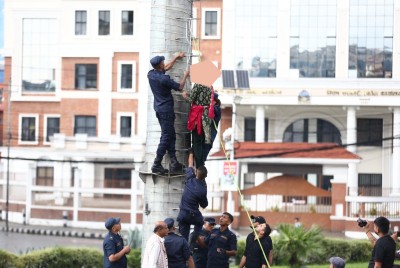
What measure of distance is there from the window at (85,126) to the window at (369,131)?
14.2 meters

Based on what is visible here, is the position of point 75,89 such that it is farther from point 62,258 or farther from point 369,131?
point 62,258

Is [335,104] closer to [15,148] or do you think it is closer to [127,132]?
[127,132]

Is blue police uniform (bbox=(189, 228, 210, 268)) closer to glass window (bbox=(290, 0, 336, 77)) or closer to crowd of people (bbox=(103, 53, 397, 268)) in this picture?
crowd of people (bbox=(103, 53, 397, 268))

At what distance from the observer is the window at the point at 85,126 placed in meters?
47.9

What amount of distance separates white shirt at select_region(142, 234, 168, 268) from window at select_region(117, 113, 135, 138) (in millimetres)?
37859

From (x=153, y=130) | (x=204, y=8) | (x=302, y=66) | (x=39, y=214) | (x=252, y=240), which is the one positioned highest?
(x=204, y=8)

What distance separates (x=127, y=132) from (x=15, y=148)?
21.0ft

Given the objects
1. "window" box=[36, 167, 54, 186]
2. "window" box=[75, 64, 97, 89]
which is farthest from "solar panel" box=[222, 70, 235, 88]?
"window" box=[36, 167, 54, 186]

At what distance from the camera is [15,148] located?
4878 centimetres

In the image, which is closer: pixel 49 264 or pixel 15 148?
pixel 49 264

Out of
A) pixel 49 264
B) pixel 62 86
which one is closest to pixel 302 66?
pixel 62 86

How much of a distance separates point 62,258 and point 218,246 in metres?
9.37

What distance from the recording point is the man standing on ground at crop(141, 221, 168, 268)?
9.76 meters

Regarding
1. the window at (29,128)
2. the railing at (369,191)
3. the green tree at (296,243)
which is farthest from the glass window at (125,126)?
the green tree at (296,243)
